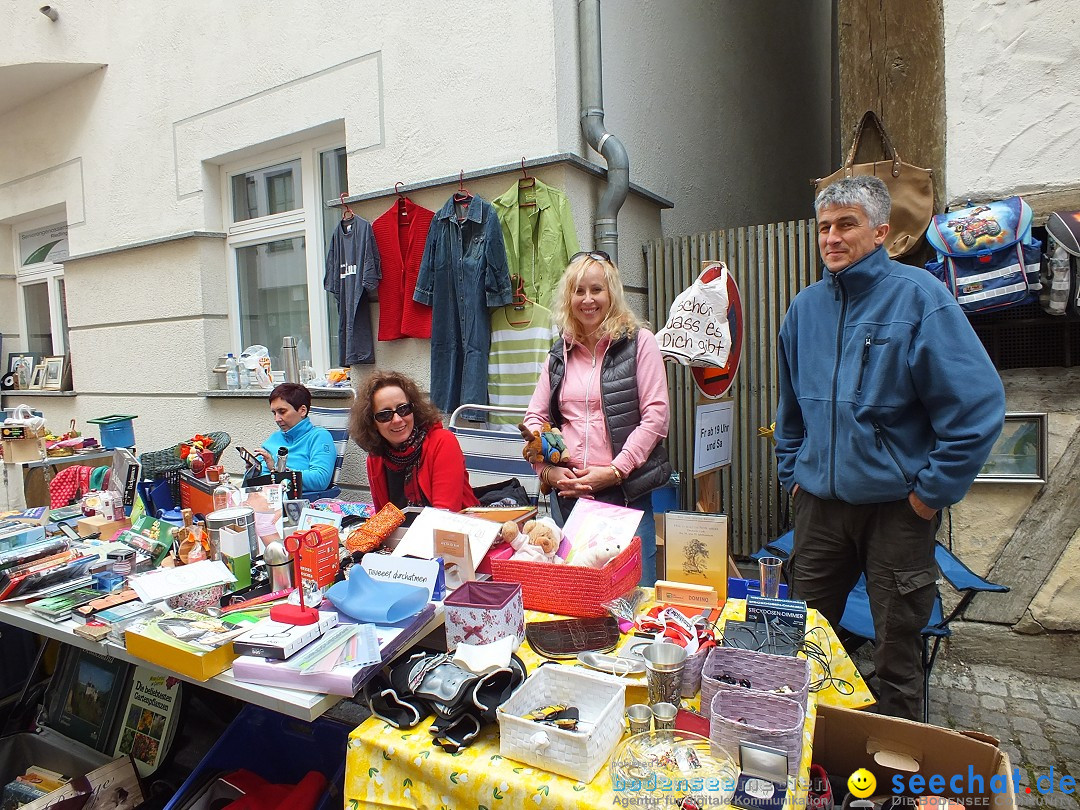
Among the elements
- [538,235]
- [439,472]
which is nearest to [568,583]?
[439,472]

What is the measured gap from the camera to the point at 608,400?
2.61m

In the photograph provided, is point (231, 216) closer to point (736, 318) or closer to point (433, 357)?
point (433, 357)

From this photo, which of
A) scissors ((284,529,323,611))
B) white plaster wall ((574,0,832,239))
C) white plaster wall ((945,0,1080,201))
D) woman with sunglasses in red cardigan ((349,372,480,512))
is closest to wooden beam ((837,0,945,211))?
white plaster wall ((945,0,1080,201))

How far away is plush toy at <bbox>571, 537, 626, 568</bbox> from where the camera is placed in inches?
71.9

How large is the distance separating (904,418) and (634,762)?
1.37m

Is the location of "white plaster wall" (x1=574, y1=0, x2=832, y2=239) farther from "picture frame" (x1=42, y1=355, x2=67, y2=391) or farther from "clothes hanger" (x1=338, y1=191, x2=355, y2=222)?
"picture frame" (x1=42, y1=355, x2=67, y2=391)

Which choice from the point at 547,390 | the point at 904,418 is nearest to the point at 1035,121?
the point at 904,418

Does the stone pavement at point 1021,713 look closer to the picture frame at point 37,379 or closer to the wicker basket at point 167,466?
the wicker basket at point 167,466

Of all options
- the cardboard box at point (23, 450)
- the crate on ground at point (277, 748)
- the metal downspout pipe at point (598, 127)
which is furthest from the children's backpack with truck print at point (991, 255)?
the cardboard box at point (23, 450)

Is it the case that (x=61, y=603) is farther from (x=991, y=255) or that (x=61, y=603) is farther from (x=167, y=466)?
(x=991, y=255)

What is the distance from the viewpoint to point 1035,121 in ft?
9.57

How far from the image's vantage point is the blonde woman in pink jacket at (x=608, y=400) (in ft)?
8.42

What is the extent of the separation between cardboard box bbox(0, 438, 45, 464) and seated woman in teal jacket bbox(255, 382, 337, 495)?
1.26m

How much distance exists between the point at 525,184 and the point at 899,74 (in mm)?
1861
